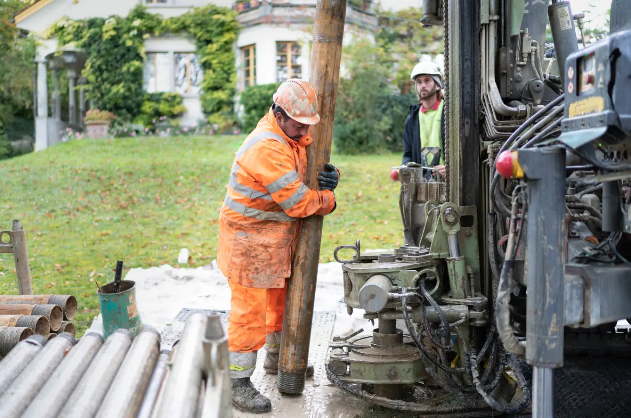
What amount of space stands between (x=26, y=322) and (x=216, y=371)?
258 centimetres

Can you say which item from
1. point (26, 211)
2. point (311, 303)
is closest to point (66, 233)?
point (26, 211)

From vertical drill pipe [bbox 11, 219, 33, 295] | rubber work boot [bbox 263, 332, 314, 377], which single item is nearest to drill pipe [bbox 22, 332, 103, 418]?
rubber work boot [bbox 263, 332, 314, 377]

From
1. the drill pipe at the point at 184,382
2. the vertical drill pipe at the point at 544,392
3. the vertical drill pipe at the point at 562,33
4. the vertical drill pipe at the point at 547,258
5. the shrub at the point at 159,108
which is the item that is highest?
the shrub at the point at 159,108

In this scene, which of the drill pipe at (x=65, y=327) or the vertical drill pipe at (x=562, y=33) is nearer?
the vertical drill pipe at (x=562, y=33)

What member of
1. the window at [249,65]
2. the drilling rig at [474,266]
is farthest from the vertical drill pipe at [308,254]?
the window at [249,65]

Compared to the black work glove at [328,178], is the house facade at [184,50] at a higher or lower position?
higher

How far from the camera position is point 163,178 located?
13969 millimetres

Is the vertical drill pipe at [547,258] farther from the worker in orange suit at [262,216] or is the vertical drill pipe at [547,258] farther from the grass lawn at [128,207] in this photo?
the grass lawn at [128,207]

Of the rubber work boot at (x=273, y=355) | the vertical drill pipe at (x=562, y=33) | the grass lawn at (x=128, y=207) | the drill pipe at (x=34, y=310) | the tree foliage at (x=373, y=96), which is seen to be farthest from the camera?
the tree foliage at (x=373, y=96)

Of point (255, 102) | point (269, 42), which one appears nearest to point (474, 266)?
point (255, 102)

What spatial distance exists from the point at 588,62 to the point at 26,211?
9987mm

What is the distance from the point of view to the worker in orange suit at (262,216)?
13.4 feet

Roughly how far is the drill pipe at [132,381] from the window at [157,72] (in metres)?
18.2

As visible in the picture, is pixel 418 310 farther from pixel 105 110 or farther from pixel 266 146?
pixel 105 110
